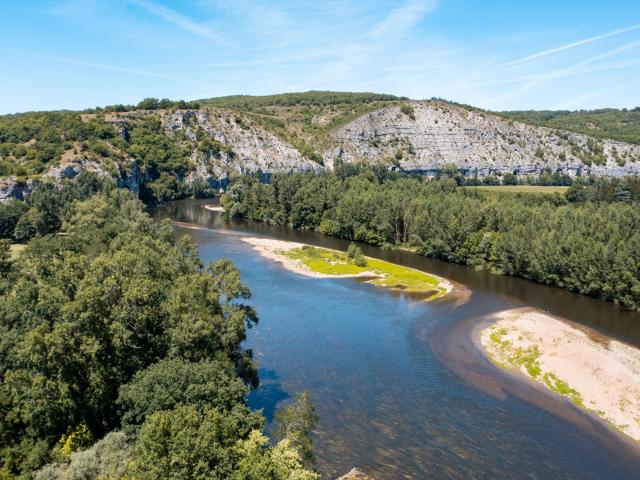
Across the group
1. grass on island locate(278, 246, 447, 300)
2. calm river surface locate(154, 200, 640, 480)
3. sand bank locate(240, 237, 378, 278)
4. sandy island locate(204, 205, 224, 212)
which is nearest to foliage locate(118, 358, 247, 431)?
calm river surface locate(154, 200, 640, 480)

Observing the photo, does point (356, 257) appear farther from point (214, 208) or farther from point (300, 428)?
point (214, 208)

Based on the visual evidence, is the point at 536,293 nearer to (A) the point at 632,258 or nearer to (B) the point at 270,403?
(A) the point at 632,258

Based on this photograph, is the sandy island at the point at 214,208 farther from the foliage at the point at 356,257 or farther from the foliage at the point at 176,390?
the foliage at the point at 176,390

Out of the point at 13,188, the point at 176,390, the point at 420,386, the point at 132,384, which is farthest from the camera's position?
the point at 13,188

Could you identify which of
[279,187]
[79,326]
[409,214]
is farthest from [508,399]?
[279,187]

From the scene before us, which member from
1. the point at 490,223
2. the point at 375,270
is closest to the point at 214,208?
the point at 375,270

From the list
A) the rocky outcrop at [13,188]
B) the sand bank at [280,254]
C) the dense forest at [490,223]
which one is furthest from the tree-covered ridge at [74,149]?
the sand bank at [280,254]
